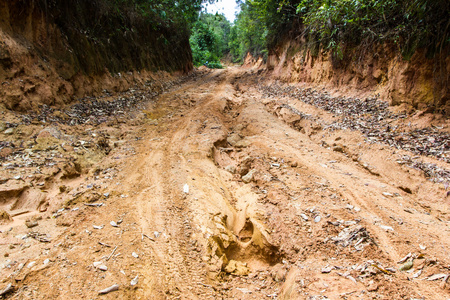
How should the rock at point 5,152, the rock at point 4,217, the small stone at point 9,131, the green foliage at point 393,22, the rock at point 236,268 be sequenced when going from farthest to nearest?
the green foliage at point 393,22
the small stone at point 9,131
the rock at point 5,152
the rock at point 4,217
the rock at point 236,268

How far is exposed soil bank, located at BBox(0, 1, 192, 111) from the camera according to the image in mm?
4918

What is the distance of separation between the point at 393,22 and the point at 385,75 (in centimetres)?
131

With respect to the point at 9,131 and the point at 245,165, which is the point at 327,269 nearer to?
the point at 245,165

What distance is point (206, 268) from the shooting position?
240 cm

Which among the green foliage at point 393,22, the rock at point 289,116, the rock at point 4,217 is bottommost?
the rock at point 4,217

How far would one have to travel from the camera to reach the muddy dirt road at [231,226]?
2047mm

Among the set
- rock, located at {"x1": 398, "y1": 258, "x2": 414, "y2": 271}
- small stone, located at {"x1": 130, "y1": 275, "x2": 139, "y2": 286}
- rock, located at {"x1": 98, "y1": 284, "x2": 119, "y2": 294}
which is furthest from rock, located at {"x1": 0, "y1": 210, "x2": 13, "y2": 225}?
rock, located at {"x1": 398, "y1": 258, "x2": 414, "y2": 271}

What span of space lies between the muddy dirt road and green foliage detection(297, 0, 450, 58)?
2.68m

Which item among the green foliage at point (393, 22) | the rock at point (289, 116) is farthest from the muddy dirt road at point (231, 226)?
the green foliage at point (393, 22)

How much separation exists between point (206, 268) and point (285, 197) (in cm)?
166

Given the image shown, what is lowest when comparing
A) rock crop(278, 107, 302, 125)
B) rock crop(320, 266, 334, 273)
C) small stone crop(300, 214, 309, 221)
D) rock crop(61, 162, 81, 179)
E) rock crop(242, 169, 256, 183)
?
rock crop(320, 266, 334, 273)

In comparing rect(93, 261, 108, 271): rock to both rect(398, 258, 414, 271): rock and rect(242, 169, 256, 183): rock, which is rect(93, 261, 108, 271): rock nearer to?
rect(242, 169, 256, 183): rock

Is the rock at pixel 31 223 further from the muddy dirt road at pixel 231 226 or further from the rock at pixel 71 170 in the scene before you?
the rock at pixel 71 170

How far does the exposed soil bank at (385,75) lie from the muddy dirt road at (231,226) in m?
1.76
